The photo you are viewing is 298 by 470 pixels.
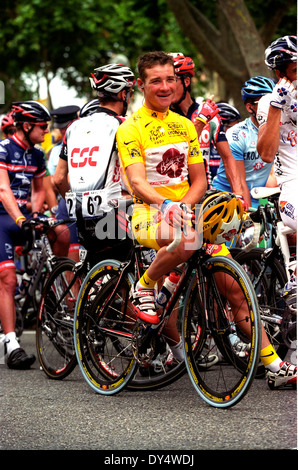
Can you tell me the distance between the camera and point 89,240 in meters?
7.12

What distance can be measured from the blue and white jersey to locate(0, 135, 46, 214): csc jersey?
168 centimetres

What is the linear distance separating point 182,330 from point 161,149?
1.11 meters

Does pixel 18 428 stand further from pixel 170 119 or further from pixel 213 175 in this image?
pixel 213 175

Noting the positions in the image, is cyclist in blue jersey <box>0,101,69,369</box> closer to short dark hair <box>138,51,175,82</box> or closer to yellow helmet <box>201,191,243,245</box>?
short dark hair <box>138,51,175,82</box>

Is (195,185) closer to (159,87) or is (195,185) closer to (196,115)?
(159,87)

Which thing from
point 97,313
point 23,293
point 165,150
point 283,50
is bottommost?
point 23,293

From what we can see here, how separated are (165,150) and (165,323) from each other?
107 cm

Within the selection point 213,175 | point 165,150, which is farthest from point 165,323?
point 213,175

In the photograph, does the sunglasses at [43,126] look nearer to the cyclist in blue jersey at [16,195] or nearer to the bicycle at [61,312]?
the cyclist in blue jersey at [16,195]

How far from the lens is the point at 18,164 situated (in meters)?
8.58

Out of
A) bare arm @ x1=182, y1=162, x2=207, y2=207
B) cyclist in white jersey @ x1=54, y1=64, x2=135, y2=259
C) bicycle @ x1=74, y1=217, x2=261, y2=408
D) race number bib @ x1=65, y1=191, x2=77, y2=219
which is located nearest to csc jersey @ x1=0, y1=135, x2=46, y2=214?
cyclist in white jersey @ x1=54, y1=64, x2=135, y2=259

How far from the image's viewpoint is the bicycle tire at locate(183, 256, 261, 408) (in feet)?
18.0

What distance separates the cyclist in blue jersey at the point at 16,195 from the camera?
8.34 meters

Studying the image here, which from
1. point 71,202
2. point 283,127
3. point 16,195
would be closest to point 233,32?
point 16,195
